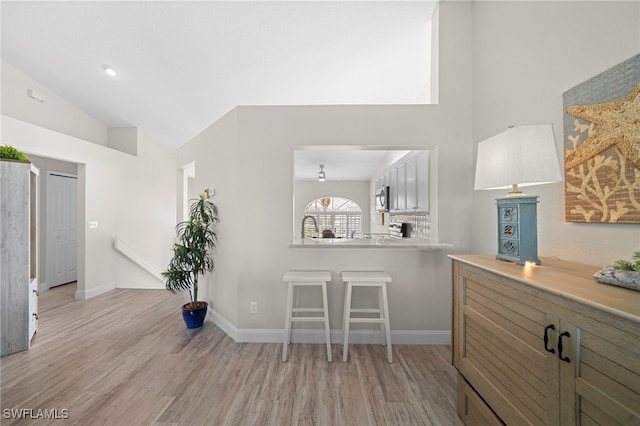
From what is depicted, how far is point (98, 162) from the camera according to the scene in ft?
14.9

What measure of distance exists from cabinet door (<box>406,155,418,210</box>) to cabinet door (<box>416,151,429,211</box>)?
0.07 metres

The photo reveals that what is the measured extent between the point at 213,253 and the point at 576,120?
3.39 meters

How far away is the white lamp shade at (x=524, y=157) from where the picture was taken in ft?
4.41

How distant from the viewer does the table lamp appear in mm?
1357

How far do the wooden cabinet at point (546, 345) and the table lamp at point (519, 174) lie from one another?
0.42 feet

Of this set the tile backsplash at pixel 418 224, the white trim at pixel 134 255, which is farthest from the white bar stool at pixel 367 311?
the white trim at pixel 134 255

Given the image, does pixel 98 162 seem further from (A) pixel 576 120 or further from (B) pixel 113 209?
(A) pixel 576 120

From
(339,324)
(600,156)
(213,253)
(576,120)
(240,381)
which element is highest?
(576,120)

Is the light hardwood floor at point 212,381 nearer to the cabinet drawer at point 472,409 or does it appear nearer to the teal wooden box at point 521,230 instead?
the cabinet drawer at point 472,409

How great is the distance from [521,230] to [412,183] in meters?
1.98

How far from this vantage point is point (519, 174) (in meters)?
1.41

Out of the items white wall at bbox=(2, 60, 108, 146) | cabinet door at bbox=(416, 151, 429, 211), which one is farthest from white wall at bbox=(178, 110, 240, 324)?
white wall at bbox=(2, 60, 108, 146)

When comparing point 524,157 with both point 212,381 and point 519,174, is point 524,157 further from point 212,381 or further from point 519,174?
point 212,381

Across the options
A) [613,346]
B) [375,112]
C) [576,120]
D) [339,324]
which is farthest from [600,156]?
[339,324]
